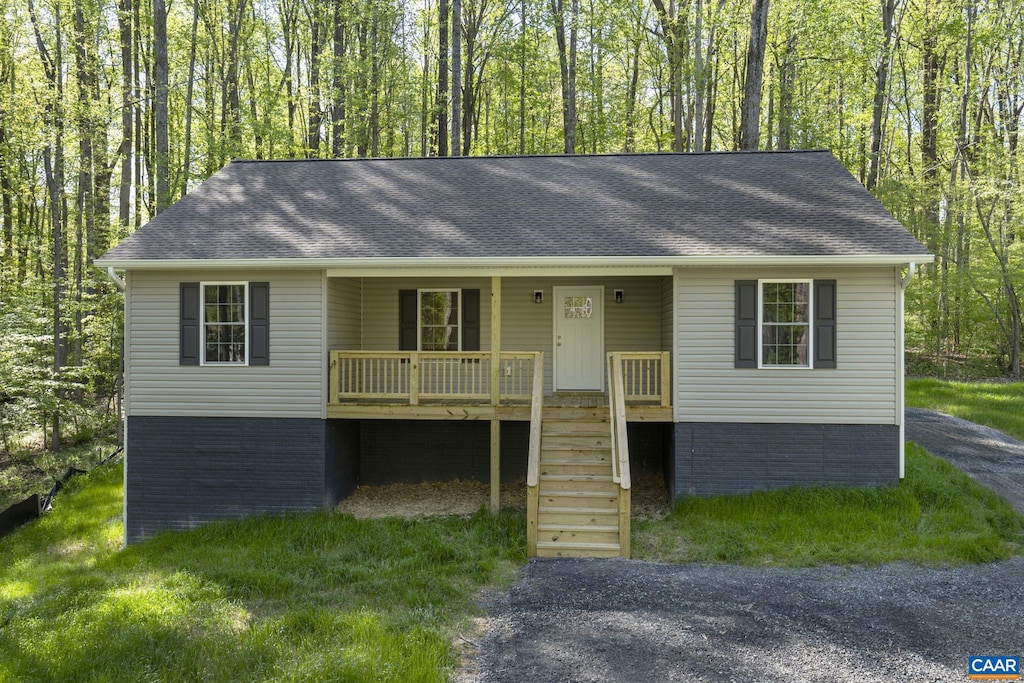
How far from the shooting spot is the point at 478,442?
40.0 ft

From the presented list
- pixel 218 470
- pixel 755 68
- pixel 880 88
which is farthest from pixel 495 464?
pixel 880 88

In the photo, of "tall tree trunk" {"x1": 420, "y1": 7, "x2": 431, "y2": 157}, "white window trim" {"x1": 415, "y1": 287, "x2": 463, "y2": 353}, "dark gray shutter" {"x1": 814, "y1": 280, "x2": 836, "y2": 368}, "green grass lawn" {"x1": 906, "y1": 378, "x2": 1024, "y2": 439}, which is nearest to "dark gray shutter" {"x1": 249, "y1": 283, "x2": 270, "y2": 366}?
"white window trim" {"x1": 415, "y1": 287, "x2": 463, "y2": 353}

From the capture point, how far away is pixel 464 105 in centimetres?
2464

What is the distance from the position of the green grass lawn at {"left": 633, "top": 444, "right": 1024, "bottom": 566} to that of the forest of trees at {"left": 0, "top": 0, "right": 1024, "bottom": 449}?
10574 mm

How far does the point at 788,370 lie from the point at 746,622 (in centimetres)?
452

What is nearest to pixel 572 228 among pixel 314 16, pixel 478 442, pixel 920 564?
pixel 478 442

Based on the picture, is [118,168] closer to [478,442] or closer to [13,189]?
[13,189]

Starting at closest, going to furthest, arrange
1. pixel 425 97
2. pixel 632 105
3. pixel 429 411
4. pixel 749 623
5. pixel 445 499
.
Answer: pixel 749 623
pixel 429 411
pixel 445 499
pixel 632 105
pixel 425 97

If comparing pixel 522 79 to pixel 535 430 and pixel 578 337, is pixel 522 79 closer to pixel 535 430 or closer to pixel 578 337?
pixel 578 337

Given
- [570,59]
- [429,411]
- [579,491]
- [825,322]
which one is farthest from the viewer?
[570,59]

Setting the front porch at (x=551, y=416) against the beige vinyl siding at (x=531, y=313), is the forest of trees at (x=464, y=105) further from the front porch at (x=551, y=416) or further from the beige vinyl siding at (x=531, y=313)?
the front porch at (x=551, y=416)

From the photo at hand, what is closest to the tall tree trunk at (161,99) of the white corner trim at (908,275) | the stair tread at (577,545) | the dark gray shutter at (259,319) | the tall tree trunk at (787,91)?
the dark gray shutter at (259,319)

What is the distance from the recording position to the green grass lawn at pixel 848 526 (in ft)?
26.1

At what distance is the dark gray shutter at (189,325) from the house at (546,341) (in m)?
0.03
